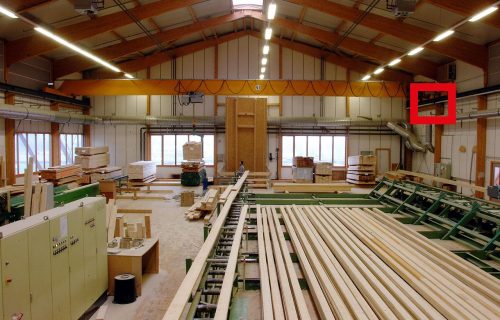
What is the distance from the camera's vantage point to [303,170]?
1684 cm

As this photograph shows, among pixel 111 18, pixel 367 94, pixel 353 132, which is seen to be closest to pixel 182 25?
pixel 111 18

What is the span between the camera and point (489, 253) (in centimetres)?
561

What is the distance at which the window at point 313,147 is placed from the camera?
66.1 ft

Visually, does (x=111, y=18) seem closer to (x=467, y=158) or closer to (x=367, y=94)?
(x=367, y=94)

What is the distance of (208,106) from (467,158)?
12.2 m

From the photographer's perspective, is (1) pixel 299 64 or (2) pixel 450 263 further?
(1) pixel 299 64

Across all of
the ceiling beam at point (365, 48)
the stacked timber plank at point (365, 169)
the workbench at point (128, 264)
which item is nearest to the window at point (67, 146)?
the ceiling beam at point (365, 48)

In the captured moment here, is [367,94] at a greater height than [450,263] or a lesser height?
greater

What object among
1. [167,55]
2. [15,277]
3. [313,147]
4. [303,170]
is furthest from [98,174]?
[15,277]

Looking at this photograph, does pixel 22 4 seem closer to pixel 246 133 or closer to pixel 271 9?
pixel 271 9

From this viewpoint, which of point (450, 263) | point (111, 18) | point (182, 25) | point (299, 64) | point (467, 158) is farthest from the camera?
point (299, 64)

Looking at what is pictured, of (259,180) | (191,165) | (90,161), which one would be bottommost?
(259,180)

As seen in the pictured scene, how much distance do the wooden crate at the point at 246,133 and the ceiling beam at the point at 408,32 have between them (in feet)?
14.1

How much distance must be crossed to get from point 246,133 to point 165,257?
8178 mm
